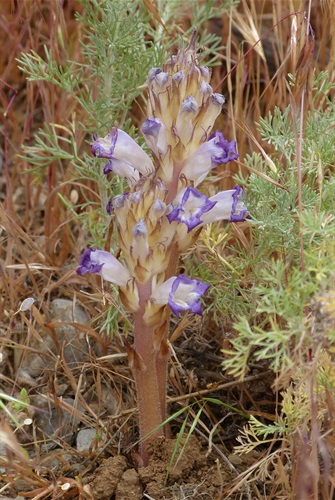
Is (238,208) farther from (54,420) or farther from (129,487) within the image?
(54,420)

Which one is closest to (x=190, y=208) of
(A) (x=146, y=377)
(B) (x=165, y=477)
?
(A) (x=146, y=377)

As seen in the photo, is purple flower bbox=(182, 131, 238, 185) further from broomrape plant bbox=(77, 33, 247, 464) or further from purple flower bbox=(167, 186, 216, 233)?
purple flower bbox=(167, 186, 216, 233)

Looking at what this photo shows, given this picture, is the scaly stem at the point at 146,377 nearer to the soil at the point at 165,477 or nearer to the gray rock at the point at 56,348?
the soil at the point at 165,477

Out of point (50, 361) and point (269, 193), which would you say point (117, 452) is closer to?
point (50, 361)

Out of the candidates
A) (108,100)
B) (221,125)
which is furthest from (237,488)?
(221,125)

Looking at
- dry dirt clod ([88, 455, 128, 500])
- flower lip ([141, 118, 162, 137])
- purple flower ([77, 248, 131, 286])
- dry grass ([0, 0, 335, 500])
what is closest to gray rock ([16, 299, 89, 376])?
dry grass ([0, 0, 335, 500])

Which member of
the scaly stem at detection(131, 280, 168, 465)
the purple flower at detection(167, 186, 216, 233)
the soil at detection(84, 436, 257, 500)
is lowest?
the soil at detection(84, 436, 257, 500)

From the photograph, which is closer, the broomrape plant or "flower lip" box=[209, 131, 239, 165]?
the broomrape plant
